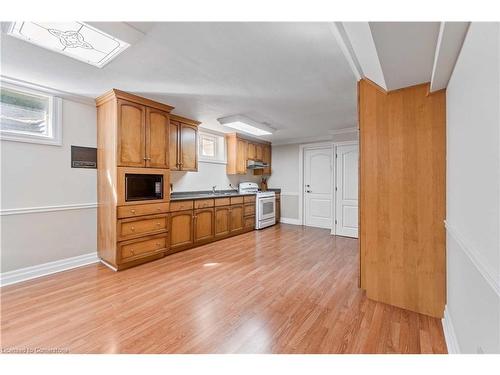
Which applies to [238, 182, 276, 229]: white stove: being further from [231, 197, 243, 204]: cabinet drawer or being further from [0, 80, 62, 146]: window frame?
[0, 80, 62, 146]: window frame

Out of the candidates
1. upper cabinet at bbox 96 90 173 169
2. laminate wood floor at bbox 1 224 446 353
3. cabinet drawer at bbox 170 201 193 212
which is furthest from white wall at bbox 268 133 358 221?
upper cabinet at bbox 96 90 173 169

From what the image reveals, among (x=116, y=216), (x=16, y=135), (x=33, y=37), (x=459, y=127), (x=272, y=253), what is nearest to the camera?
(x=459, y=127)

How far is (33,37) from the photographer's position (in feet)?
5.45

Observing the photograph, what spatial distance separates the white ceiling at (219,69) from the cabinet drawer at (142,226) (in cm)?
168

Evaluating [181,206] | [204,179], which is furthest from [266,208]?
[181,206]

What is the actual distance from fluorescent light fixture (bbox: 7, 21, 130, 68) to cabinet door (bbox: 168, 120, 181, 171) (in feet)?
5.95

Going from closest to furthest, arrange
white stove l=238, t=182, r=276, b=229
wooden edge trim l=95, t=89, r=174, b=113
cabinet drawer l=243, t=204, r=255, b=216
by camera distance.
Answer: wooden edge trim l=95, t=89, r=174, b=113, cabinet drawer l=243, t=204, r=255, b=216, white stove l=238, t=182, r=276, b=229

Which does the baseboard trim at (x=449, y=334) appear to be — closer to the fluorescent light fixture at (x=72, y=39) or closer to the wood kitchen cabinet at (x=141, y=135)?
the fluorescent light fixture at (x=72, y=39)

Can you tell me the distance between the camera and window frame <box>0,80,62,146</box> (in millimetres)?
2504

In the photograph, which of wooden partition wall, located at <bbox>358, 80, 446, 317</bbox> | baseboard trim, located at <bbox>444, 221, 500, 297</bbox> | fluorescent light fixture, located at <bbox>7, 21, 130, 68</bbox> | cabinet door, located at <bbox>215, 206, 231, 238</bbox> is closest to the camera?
baseboard trim, located at <bbox>444, 221, 500, 297</bbox>

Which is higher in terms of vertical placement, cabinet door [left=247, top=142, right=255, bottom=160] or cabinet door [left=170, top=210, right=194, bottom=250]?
cabinet door [left=247, top=142, right=255, bottom=160]
